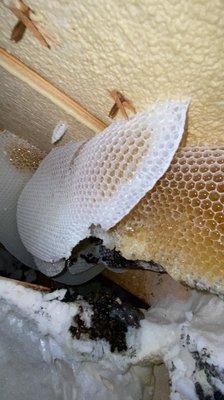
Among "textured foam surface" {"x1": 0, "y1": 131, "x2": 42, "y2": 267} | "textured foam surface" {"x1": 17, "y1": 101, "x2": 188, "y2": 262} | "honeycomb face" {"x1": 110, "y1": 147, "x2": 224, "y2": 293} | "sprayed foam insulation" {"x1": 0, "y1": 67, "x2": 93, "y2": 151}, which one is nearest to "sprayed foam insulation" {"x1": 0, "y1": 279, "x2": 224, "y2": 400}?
"textured foam surface" {"x1": 17, "y1": 101, "x2": 188, "y2": 262}

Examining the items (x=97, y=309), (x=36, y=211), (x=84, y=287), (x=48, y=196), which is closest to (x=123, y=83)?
(x=48, y=196)

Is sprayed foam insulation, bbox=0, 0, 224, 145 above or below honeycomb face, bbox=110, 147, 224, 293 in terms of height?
above

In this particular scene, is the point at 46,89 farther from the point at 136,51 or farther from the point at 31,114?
the point at 136,51

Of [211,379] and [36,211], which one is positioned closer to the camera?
[211,379]

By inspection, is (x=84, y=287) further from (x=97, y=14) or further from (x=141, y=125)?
(x=97, y=14)

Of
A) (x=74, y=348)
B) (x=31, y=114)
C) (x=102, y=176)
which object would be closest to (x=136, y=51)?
(x=102, y=176)

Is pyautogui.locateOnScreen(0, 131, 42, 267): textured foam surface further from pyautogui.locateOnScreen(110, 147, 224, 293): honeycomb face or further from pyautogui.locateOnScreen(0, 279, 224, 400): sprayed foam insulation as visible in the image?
pyautogui.locateOnScreen(110, 147, 224, 293): honeycomb face

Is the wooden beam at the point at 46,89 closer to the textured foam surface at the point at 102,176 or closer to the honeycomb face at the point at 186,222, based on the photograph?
the textured foam surface at the point at 102,176

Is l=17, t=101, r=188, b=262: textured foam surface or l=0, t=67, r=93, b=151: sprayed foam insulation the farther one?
l=0, t=67, r=93, b=151: sprayed foam insulation
